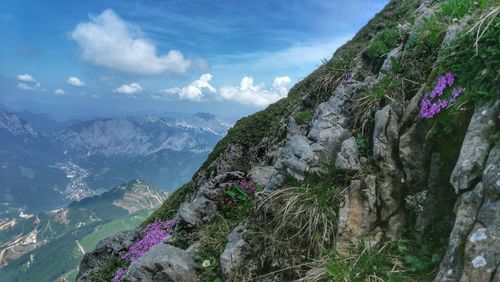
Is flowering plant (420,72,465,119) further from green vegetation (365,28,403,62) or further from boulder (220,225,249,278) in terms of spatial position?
green vegetation (365,28,403,62)

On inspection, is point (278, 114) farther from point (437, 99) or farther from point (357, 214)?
point (437, 99)

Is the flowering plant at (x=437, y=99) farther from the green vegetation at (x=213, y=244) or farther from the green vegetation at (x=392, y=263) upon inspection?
the green vegetation at (x=213, y=244)

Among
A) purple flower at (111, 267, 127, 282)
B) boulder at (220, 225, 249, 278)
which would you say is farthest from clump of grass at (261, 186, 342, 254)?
purple flower at (111, 267, 127, 282)

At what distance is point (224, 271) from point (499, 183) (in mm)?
5305

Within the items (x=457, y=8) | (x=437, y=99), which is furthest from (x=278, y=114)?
(x=437, y=99)

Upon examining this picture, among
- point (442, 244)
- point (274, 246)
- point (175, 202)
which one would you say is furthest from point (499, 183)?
point (175, 202)

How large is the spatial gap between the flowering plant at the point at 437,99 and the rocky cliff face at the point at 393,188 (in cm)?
2

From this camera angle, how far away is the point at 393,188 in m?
6.81

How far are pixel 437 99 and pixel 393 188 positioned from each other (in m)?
1.61

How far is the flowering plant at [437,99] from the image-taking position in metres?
6.07

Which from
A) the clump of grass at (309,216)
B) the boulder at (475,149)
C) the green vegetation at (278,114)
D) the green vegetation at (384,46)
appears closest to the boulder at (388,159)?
the clump of grass at (309,216)

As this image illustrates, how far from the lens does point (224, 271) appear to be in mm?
8141

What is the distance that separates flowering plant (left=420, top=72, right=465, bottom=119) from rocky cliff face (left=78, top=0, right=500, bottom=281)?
21 millimetres

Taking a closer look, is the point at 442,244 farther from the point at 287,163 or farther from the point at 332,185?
the point at 287,163
